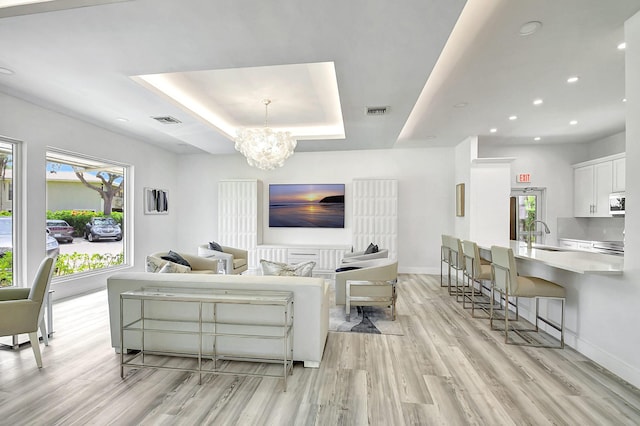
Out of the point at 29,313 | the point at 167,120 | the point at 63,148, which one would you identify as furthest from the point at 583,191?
the point at 63,148

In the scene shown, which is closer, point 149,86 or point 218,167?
point 149,86

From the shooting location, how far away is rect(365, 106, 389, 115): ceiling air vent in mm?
3996

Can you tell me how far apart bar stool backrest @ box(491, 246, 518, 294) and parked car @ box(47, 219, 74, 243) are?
6227 millimetres

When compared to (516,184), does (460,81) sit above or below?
above

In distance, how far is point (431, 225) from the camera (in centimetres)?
666

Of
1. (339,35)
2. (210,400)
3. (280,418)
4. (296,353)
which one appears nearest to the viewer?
(280,418)

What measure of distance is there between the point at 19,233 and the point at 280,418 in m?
4.37

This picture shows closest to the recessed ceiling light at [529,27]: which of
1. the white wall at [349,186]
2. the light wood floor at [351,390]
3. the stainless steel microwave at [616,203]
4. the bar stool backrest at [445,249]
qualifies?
the light wood floor at [351,390]

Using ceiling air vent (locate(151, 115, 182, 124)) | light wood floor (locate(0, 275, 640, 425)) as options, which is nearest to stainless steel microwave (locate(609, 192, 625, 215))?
light wood floor (locate(0, 275, 640, 425))

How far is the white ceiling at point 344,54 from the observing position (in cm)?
212

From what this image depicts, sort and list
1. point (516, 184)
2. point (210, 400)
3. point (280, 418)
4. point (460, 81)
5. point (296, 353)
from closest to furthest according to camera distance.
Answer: point (280, 418)
point (210, 400)
point (296, 353)
point (460, 81)
point (516, 184)

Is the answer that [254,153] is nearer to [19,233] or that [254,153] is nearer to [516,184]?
[19,233]

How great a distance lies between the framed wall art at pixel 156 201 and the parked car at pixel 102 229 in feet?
2.30

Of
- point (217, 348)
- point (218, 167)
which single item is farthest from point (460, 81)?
point (218, 167)
